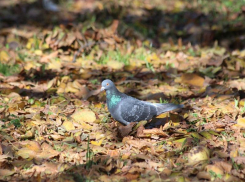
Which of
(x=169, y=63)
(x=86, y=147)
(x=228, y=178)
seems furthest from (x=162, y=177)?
(x=169, y=63)

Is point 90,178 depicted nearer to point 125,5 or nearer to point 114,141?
point 114,141

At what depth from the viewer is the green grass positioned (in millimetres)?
5518

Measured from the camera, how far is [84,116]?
13.8ft

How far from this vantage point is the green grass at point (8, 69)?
18.1 feet

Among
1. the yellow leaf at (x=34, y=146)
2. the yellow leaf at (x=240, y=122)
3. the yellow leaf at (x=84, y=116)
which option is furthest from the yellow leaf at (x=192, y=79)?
the yellow leaf at (x=34, y=146)

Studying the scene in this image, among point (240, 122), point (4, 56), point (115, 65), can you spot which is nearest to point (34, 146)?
point (240, 122)

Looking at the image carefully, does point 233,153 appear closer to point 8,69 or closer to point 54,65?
point 54,65

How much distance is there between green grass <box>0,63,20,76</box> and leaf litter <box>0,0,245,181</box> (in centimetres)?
1

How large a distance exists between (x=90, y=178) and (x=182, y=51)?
3.86 meters

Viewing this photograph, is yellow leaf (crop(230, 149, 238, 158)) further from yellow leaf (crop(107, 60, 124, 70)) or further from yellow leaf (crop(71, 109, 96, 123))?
yellow leaf (crop(107, 60, 124, 70))

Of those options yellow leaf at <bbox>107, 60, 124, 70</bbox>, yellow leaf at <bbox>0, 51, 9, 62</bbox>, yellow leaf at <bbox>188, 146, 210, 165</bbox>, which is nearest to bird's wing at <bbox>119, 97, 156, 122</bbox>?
yellow leaf at <bbox>188, 146, 210, 165</bbox>

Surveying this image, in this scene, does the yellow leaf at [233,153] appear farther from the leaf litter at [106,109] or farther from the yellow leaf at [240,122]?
the yellow leaf at [240,122]

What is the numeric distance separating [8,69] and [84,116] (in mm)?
1921

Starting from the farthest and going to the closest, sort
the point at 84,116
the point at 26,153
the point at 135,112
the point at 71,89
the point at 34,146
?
the point at 71,89 → the point at 84,116 → the point at 135,112 → the point at 34,146 → the point at 26,153
